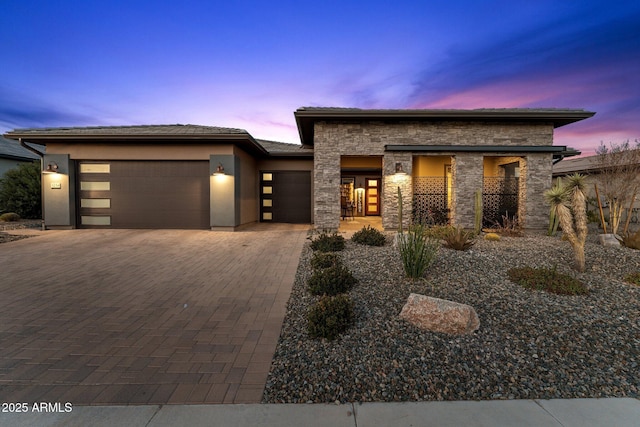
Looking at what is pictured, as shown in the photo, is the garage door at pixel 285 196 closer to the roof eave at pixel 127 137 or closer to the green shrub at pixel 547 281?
the roof eave at pixel 127 137

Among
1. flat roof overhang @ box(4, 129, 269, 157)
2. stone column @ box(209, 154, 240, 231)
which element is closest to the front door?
flat roof overhang @ box(4, 129, 269, 157)

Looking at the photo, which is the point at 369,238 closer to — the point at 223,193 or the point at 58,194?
the point at 223,193

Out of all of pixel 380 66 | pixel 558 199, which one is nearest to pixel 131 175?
pixel 380 66

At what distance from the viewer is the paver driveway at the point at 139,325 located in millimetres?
2312

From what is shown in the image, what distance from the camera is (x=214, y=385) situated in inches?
91.6

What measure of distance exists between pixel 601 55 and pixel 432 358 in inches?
579

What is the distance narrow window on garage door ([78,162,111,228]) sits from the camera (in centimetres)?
1122

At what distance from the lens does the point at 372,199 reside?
1697 centimetres

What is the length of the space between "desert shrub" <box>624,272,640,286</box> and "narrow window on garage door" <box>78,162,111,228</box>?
613 inches

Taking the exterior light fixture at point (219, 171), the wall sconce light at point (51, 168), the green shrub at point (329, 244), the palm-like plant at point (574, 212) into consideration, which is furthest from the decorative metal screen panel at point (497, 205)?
the wall sconce light at point (51, 168)

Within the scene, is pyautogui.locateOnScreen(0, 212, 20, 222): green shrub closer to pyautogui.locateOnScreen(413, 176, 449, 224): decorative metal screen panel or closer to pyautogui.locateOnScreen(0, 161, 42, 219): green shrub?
pyautogui.locateOnScreen(0, 161, 42, 219): green shrub

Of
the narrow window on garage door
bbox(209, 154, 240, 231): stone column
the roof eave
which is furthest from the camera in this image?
the narrow window on garage door

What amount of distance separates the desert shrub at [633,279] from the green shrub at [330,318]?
5.11 meters

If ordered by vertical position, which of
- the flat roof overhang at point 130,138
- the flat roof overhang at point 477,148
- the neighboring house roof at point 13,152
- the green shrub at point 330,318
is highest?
the neighboring house roof at point 13,152
